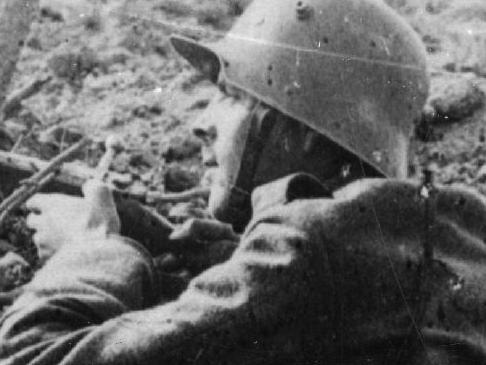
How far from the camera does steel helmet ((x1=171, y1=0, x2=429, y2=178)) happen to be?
2.37m

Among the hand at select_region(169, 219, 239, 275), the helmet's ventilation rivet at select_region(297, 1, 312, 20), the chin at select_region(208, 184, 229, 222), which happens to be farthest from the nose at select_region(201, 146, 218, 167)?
the helmet's ventilation rivet at select_region(297, 1, 312, 20)

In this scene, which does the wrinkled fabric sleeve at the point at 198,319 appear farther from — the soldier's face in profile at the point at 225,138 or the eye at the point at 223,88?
the eye at the point at 223,88

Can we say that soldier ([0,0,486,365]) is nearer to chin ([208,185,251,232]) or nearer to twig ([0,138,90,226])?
chin ([208,185,251,232])

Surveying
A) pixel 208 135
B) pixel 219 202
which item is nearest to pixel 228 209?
pixel 219 202

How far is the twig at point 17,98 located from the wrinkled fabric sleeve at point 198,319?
101 inches

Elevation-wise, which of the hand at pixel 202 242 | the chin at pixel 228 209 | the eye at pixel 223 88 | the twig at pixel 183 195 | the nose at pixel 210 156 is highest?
the eye at pixel 223 88

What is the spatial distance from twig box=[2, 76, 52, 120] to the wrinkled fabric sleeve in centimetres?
255

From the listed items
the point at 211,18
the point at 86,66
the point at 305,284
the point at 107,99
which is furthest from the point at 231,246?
the point at 211,18

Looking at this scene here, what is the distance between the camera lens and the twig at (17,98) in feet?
13.5

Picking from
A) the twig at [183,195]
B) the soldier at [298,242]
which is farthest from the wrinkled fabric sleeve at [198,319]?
the twig at [183,195]

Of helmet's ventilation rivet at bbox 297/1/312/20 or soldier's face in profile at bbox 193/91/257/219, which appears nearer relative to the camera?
soldier's face in profile at bbox 193/91/257/219

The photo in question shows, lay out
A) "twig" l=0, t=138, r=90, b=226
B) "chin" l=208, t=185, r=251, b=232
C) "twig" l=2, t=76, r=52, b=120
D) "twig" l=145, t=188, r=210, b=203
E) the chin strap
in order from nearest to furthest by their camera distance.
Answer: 1. the chin strap
2. "chin" l=208, t=185, r=251, b=232
3. "twig" l=0, t=138, r=90, b=226
4. "twig" l=145, t=188, r=210, b=203
5. "twig" l=2, t=76, r=52, b=120

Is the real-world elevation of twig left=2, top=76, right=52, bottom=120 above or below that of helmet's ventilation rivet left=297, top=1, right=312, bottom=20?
below

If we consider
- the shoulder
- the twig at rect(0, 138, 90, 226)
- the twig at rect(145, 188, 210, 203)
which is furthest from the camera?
the twig at rect(145, 188, 210, 203)
